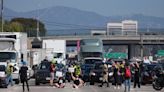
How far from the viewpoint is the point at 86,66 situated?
49.9m

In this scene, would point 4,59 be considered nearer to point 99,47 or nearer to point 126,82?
point 126,82

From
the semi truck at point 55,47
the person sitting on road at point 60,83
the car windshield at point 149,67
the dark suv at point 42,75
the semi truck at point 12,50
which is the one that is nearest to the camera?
the person sitting on road at point 60,83

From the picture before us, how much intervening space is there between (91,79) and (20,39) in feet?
21.8

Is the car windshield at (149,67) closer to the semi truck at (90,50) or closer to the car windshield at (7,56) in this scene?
the car windshield at (7,56)

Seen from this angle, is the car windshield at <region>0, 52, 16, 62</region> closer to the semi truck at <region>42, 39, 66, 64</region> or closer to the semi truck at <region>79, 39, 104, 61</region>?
the semi truck at <region>79, 39, 104, 61</region>

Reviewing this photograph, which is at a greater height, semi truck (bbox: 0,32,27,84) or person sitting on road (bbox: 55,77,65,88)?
semi truck (bbox: 0,32,27,84)

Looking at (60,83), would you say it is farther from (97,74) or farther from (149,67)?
(149,67)

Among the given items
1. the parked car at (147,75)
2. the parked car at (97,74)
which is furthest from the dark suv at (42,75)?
the parked car at (147,75)

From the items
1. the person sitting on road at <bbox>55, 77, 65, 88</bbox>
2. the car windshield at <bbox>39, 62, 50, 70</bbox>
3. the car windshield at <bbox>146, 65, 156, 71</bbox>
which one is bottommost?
the person sitting on road at <bbox>55, 77, 65, 88</bbox>

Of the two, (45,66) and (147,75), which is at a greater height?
(45,66)

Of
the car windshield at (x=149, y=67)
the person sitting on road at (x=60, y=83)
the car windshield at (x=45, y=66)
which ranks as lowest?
the person sitting on road at (x=60, y=83)

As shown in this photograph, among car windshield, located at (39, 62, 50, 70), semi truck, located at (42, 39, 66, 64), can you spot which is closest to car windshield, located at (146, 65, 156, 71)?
car windshield, located at (39, 62, 50, 70)

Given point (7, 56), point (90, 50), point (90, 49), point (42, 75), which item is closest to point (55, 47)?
point (90, 49)

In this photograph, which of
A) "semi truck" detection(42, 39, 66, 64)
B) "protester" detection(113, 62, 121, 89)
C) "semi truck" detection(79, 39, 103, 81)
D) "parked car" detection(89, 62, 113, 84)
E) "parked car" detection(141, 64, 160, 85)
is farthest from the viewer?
"semi truck" detection(42, 39, 66, 64)
